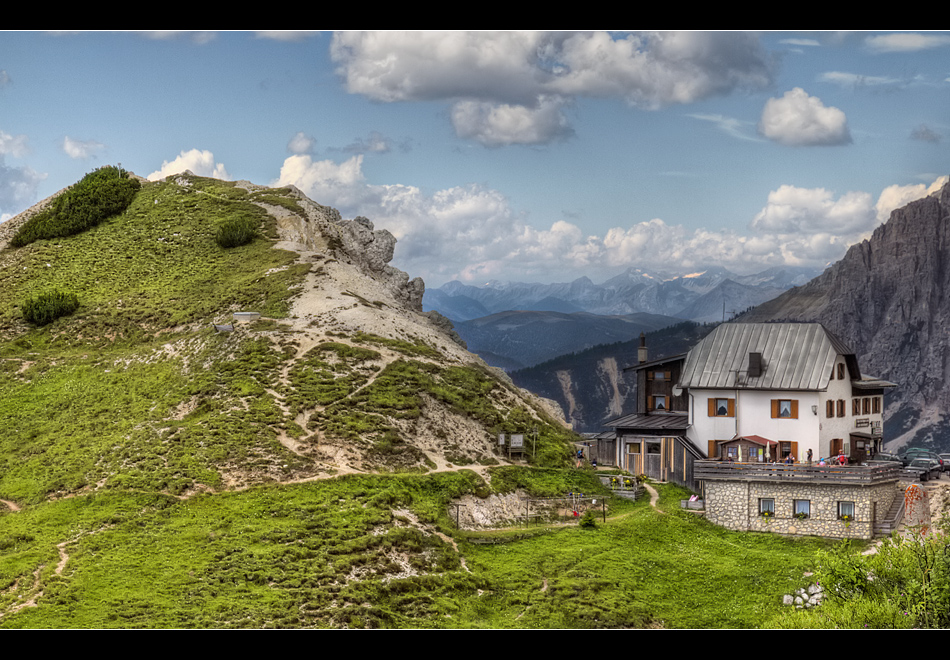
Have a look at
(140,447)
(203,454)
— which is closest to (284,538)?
(203,454)

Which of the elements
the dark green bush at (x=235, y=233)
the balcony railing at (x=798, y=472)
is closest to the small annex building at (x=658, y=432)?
the balcony railing at (x=798, y=472)

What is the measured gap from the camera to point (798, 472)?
64250mm

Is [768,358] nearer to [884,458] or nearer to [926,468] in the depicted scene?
[884,458]

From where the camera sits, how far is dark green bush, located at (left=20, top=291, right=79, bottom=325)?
92.4 metres

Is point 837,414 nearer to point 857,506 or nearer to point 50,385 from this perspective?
point 857,506

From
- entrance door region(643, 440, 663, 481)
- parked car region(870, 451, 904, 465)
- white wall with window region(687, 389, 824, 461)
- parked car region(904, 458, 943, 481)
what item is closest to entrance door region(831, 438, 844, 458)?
parked car region(870, 451, 904, 465)

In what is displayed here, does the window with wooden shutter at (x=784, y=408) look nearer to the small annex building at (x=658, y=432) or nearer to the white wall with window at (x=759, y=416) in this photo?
the white wall with window at (x=759, y=416)

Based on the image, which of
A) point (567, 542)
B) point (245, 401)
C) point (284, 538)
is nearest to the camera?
point (284, 538)

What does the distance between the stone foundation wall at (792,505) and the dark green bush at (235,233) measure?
5913 centimetres

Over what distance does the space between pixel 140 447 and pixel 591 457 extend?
35356 millimetres

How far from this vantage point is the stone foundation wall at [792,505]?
6269 centimetres

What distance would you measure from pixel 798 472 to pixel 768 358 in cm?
1303

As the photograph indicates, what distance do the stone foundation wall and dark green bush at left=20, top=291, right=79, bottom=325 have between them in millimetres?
60817

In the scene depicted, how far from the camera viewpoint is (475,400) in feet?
257
